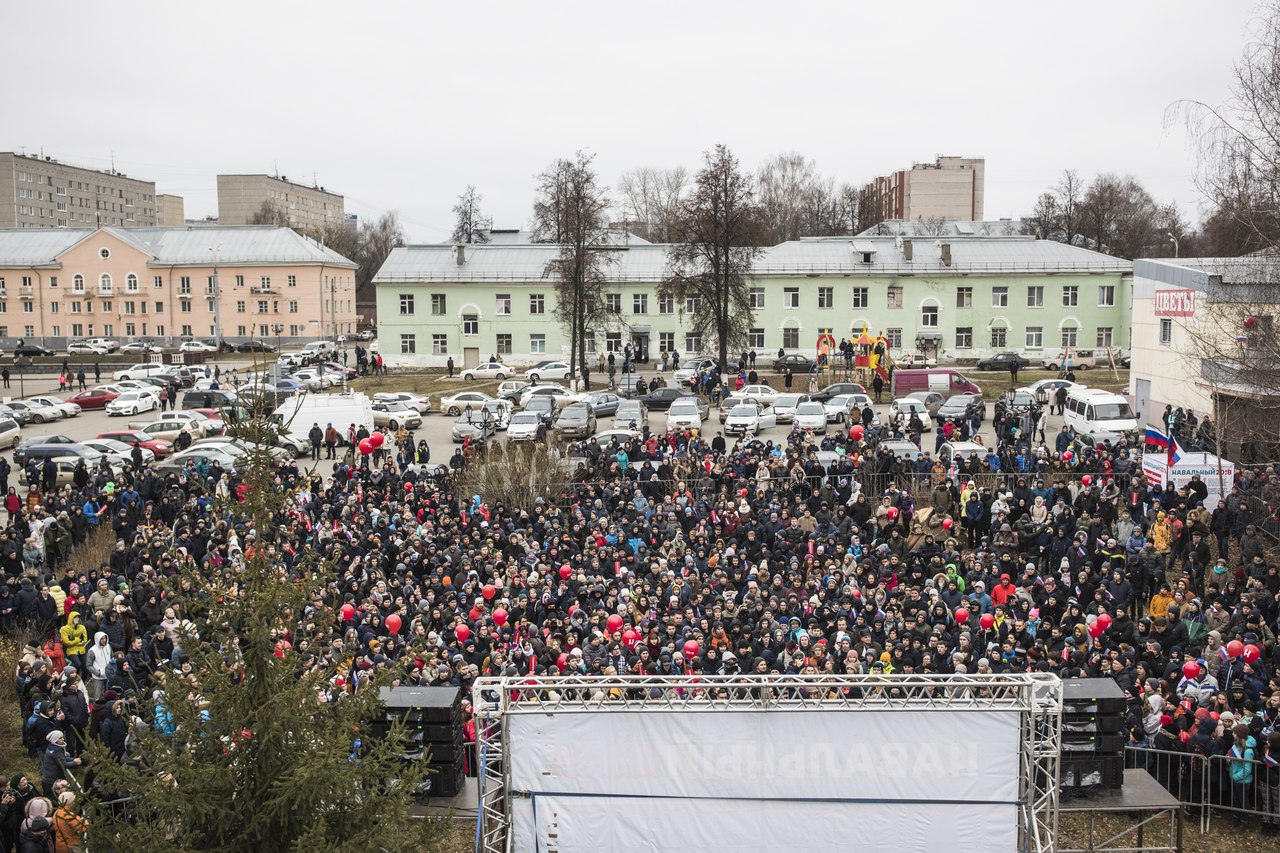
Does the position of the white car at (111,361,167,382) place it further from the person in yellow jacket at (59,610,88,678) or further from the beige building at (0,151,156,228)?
the beige building at (0,151,156,228)

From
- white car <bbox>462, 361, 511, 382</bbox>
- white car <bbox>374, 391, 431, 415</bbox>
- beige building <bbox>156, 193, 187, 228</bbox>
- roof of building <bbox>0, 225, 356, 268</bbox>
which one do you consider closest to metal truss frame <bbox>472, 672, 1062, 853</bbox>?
white car <bbox>374, 391, 431, 415</bbox>

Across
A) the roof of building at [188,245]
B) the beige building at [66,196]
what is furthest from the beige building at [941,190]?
the beige building at [66,196]

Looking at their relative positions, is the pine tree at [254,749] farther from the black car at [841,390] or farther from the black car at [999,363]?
the black car at [999,363]

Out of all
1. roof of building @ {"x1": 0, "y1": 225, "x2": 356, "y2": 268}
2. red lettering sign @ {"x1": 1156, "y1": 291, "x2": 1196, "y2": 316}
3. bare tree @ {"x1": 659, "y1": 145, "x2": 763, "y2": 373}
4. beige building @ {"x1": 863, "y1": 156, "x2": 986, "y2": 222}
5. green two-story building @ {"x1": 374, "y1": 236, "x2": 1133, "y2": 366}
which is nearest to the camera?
red lettering sign @ {"x1": 1156, "y1": 291, "x2": 1196, "y2": 316}

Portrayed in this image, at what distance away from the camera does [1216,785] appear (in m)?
11.1

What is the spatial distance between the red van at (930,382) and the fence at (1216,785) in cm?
2914

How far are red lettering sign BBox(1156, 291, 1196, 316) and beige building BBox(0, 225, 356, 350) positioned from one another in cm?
5410

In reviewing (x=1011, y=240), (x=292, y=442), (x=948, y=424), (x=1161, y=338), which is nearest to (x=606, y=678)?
(x=948, y=424)

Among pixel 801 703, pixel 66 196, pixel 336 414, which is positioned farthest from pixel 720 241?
pixel 66 196

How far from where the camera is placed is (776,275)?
2192 inches

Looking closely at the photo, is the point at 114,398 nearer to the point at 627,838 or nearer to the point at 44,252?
the point at 44,252

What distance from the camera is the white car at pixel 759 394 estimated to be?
39.3 meters

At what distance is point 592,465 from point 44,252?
196ft

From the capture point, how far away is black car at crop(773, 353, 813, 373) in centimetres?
5044
